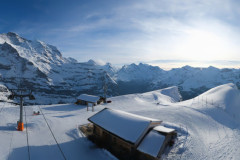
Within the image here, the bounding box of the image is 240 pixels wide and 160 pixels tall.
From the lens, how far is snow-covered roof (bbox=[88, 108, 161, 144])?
1590 centimetres

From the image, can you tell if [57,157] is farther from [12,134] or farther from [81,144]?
[12,134]

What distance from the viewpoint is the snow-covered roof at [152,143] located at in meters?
14.8

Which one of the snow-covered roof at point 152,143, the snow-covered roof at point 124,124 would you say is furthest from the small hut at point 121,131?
the snow-covered roof at point 152,143

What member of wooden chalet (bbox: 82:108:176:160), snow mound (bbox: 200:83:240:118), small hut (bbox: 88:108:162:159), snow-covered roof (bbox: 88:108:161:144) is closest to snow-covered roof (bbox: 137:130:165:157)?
wooden chalet (bbox: 82:108:176:160)

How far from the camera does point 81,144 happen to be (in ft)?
60.4

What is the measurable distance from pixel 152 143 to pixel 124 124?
3871 mm

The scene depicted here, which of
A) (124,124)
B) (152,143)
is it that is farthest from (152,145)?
(124,124)

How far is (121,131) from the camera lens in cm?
1667

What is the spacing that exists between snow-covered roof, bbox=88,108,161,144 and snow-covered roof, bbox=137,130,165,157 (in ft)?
3.29

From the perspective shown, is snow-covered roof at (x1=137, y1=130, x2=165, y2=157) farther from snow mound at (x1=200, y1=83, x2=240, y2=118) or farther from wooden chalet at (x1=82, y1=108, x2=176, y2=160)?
snow mound at (x1=200, y1=83, x2=240, y2=118)

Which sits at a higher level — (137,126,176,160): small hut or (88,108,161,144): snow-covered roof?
(88,108,161,144): snow-covered roof

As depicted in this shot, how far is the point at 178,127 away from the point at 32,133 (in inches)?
869

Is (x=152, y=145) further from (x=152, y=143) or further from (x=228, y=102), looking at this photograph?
(x=228, y=102)

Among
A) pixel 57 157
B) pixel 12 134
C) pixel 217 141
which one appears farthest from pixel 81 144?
pixel 217 141
